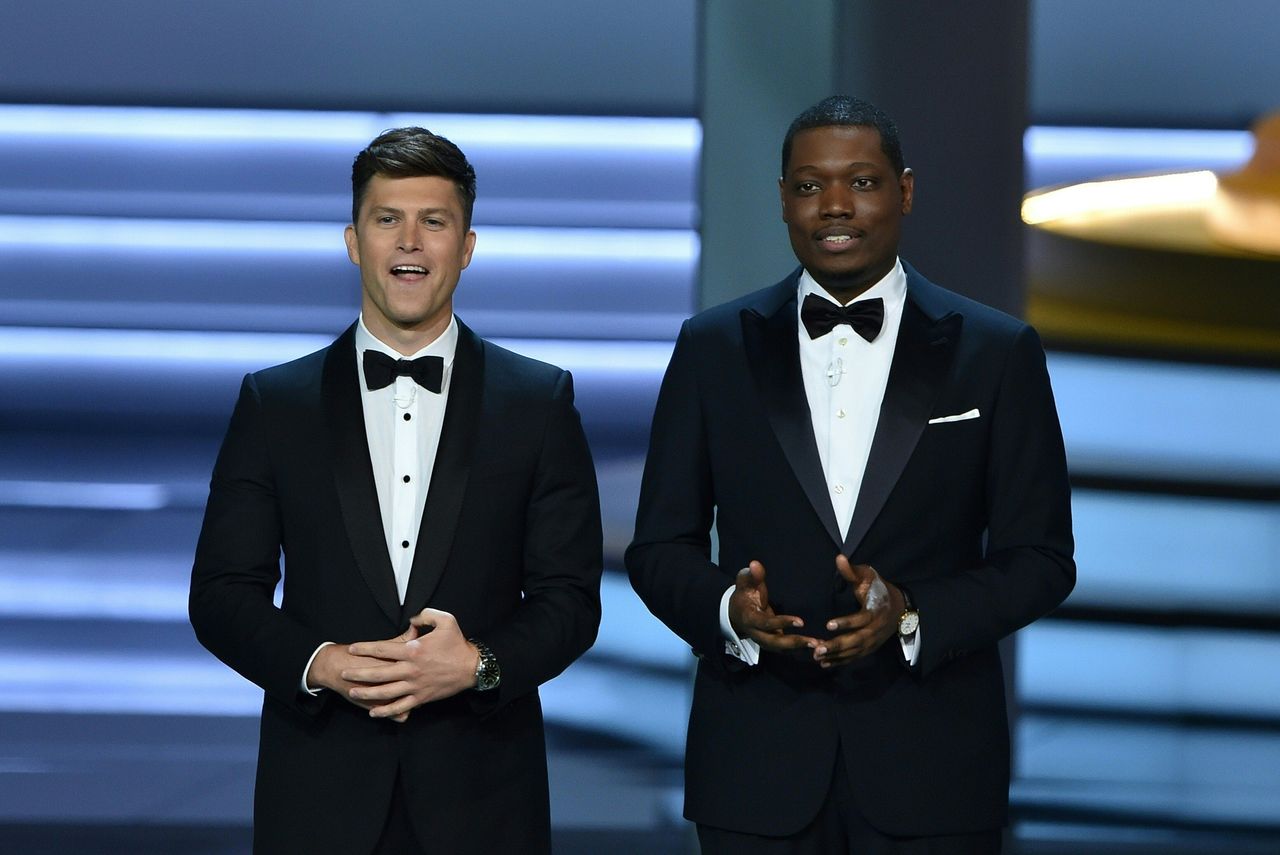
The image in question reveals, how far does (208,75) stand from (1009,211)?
111 inches

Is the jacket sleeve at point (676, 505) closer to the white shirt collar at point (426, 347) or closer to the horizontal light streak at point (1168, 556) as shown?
the white shirt collar at point (426, 347)

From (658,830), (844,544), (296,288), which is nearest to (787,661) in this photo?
(844,544)

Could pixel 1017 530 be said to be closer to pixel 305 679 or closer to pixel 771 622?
pixel 771 622

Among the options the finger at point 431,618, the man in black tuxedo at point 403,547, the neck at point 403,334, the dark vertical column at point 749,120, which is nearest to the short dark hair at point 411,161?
the man in black tuxedo at point 403,547

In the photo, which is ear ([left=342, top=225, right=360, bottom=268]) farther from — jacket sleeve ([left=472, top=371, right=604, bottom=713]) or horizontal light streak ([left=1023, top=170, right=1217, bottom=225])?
horizontal light streak ([left=1023, top=170, right=1217, bottom=225])

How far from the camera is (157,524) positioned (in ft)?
17.7

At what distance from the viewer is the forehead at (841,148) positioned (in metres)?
2.13

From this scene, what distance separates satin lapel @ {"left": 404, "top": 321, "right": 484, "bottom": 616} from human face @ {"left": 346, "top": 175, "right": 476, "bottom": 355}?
90 millimetres

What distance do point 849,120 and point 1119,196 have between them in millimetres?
2792

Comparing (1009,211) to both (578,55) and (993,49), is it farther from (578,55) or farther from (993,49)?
(578,55)

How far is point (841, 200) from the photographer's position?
2.12 m

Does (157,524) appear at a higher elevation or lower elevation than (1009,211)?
lower

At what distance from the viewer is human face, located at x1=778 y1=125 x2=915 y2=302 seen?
2129 mm

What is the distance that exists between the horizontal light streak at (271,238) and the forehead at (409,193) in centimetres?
310
